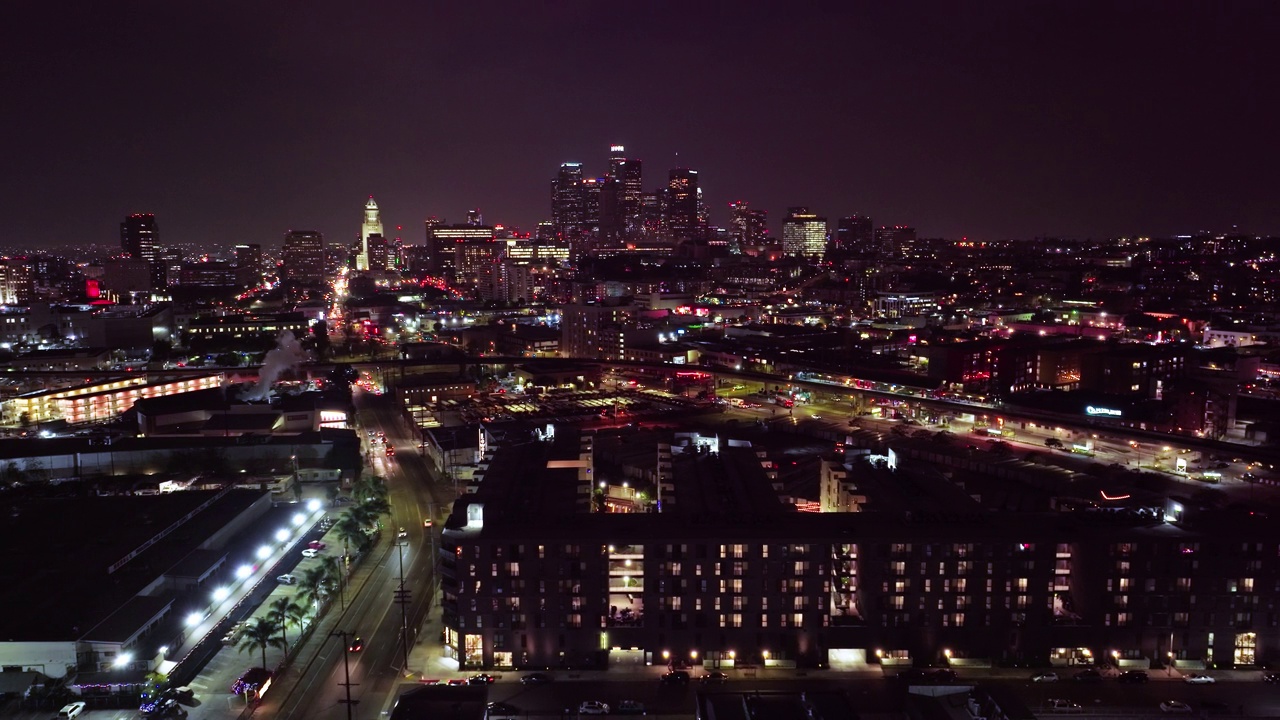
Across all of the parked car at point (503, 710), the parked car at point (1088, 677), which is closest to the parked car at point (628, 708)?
the parked car at point (503, 710)

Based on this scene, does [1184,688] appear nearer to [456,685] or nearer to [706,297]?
[456,685]

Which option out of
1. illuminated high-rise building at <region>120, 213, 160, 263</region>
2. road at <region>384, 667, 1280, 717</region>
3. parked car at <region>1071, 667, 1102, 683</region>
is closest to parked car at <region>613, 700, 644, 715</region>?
road at <region>384, 667, 1280, 717</region>

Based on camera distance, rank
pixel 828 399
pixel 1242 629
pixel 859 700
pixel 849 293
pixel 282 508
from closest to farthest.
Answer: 1. pixel 859 700
2. pixel 1242 629
3. pixel 282 508
4. pixel 828 399
5. pixel 849 293

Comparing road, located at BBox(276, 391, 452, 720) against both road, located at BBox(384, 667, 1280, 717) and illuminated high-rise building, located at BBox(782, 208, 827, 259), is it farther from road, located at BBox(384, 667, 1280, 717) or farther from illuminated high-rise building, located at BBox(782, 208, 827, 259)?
illuminated high-rise building, located at BBox(782, 208, 827, 259)

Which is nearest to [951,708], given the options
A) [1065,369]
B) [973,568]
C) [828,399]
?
[973,568]

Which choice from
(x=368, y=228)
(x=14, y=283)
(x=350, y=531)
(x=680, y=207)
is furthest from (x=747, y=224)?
(x=350, y=531)

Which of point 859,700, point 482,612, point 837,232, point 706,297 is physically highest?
point 837,232
